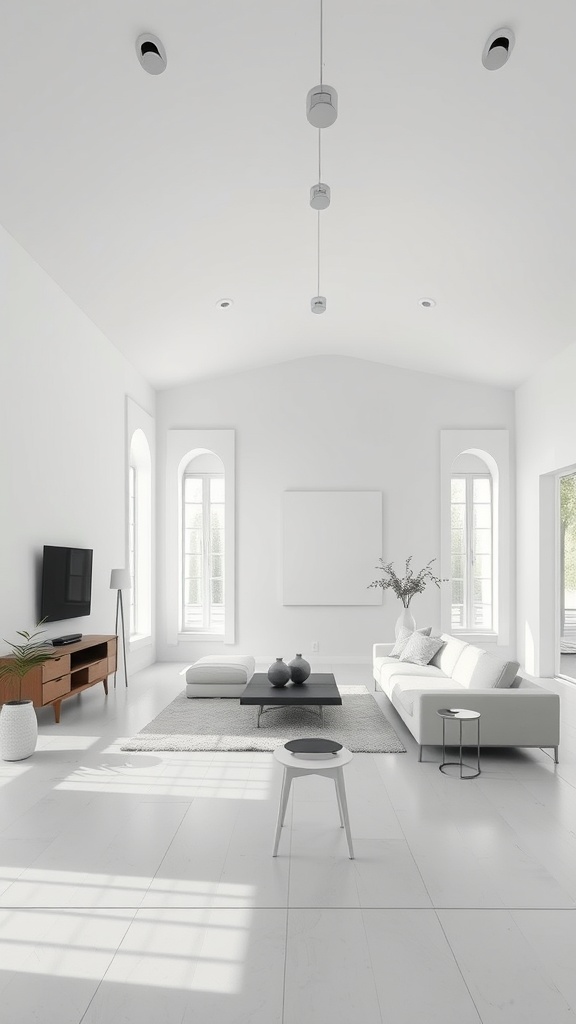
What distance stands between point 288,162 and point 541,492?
4914mm

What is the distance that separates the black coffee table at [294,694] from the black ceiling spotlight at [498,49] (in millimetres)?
4257

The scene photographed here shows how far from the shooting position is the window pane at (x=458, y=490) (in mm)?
9602

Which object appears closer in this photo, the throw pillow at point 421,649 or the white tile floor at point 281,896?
the white tile floor at point 281,896

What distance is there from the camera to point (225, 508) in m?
9.44

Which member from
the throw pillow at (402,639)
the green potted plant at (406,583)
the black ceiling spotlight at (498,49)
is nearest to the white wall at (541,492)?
the green potted plant at (406,583)

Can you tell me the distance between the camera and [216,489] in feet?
32.2

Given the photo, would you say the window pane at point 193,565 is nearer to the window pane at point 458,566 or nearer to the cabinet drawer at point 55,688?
the window pane at point 458,566

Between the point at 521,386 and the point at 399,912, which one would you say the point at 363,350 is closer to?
the point at 521,386

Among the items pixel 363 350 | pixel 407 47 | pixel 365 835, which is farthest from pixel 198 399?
pixel 365 835

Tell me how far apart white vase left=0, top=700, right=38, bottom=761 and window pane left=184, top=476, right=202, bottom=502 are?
5.12 metres

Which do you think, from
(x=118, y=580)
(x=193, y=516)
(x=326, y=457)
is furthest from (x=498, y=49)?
(x=193, y=516)

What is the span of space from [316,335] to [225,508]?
2.45 metres

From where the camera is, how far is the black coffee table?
5.64 meters

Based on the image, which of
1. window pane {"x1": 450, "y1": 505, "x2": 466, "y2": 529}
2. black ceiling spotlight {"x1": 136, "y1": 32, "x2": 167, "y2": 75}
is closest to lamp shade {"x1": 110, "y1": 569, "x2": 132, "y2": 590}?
window pane {"x1": 450, "y1": 505, "x2": 466, "y2": 529}
